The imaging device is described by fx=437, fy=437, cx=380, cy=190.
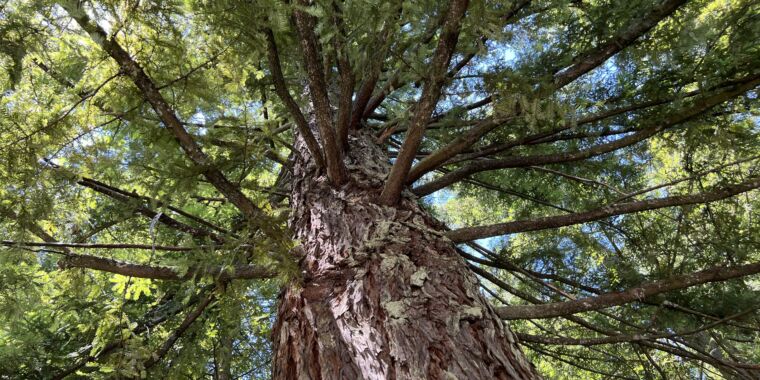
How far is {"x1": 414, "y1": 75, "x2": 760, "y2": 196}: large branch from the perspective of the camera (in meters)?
2.56

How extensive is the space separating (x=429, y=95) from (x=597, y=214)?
127 cm

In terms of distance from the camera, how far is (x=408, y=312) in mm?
1760

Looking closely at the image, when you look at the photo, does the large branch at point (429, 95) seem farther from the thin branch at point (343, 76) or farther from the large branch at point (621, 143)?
the large branch at point (621, 143)

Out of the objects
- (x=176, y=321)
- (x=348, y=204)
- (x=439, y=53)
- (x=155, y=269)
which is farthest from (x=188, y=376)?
(x=439, y=53)

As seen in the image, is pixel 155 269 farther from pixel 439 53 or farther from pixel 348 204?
pixel 439 53

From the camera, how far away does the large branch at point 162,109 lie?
6.28ft

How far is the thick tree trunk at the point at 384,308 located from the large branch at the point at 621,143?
711 mm

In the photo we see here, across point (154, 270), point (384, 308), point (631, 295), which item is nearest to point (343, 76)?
point (384, 308)

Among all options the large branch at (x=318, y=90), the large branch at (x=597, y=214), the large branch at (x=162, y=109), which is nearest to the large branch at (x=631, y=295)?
the large branch at (x=597, y=214)

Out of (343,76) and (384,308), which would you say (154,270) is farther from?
(343,76)

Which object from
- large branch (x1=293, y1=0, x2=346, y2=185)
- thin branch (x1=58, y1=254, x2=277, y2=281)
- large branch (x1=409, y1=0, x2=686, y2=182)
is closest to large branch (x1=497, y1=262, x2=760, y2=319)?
large branch (x1=409, y1=0, x2=686, y2=182)

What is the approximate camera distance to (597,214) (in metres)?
2.49

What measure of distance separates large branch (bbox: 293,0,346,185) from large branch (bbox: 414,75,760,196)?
846 mm

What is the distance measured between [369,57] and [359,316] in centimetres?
133
